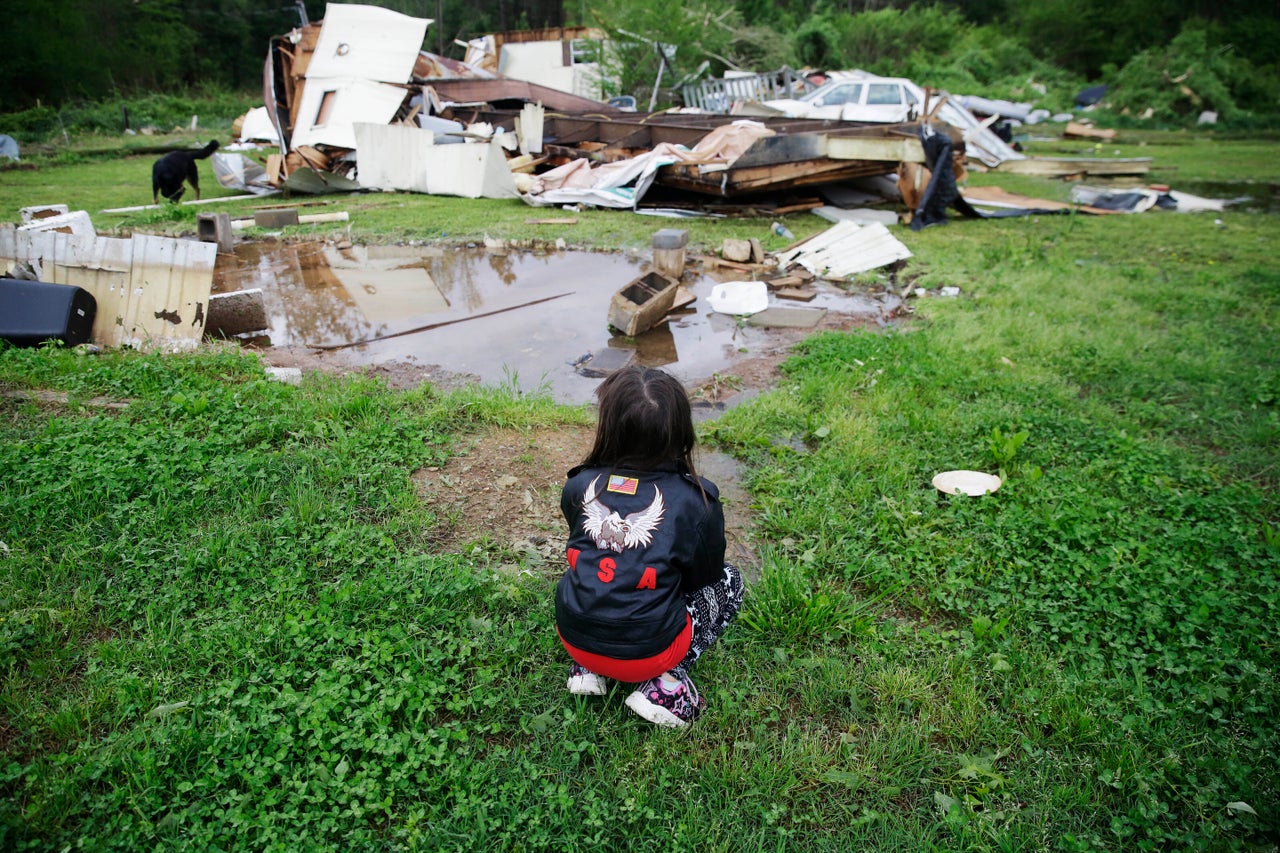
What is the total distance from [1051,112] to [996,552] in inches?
1289

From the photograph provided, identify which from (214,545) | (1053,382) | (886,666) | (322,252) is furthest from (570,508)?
(322,252)

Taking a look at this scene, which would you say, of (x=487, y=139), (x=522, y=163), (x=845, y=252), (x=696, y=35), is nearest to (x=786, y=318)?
(x=845, y=252)

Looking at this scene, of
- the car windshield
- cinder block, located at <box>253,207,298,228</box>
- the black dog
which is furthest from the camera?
the car windshield

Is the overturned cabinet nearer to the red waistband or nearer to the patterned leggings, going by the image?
the patterned leggings

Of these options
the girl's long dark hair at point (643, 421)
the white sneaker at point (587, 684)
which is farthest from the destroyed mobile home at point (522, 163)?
the white sneaker at point (587, 684)

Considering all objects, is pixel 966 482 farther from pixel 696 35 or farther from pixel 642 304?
pixel 696 35

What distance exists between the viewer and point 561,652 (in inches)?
99.3

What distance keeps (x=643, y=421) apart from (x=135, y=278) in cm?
478

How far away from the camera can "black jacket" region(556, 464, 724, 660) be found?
6.95 ft

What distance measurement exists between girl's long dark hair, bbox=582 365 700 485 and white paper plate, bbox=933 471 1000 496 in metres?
1.93

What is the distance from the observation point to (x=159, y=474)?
10.4 ft

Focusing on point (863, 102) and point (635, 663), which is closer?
point (635, 663)

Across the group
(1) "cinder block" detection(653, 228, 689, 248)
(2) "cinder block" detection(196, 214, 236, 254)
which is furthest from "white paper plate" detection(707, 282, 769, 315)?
(2) "cinder block" detection(196, 214, 236, 254)

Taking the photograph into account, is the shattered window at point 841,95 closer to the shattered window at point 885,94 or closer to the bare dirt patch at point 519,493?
the shattered window at point 885,94
